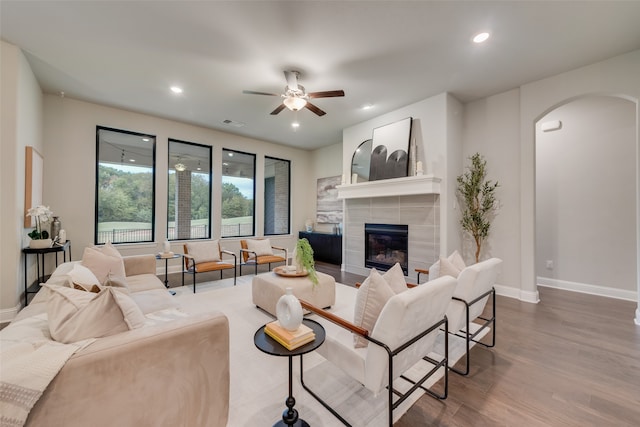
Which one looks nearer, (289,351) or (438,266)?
(289,351)

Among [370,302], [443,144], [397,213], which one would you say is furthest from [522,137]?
[370,302]

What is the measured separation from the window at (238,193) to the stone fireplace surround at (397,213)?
98.8 inches

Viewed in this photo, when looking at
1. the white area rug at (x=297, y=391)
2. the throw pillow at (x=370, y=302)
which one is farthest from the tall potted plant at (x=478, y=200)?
the throw pillow at (x=370, y=302)

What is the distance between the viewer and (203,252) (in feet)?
14.5

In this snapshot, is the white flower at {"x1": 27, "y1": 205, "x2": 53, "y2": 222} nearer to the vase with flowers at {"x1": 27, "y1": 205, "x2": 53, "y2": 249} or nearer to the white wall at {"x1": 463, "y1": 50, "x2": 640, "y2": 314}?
the vase with flowers at {"x1": 27, "y1": 205, "x2": 53, "y2": 249}

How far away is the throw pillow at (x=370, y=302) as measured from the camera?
1.61 meters

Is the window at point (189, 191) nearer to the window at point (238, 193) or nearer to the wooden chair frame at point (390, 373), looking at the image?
the window at point (238, 193)

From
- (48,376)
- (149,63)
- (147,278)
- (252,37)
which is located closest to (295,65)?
(252,37)

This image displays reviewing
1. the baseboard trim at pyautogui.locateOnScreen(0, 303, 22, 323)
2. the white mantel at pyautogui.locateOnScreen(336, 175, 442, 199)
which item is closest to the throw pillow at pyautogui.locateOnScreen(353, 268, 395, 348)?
the white mantel at pyautogui.locateOnScreen(336, 175, 442, 199)

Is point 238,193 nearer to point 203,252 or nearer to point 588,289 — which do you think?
point 203,252

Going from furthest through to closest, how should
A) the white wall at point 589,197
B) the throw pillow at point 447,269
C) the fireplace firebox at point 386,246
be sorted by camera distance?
1. the fireplace firebox at point 386,246
2. the white wall at point 589,197
3. the throw pillow at point 447,269

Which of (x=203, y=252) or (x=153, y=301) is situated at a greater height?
(x=203, y=252)

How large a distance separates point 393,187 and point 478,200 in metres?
1.36

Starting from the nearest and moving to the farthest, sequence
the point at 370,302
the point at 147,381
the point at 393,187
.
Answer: the point at 147,381, the point at 370,302, the point at 393,187
